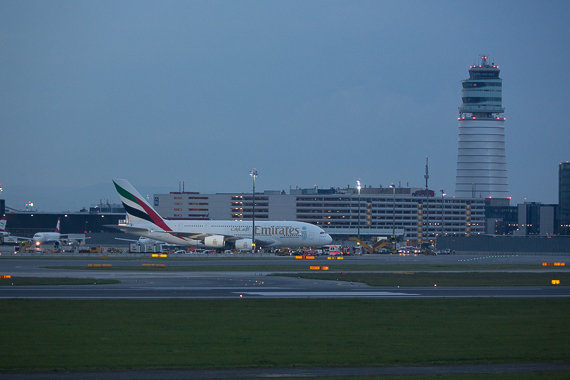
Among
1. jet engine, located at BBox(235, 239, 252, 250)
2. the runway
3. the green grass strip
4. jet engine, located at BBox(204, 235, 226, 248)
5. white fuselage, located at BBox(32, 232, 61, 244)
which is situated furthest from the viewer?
white fuselage, located at BBox(32, 232, 61, 244)

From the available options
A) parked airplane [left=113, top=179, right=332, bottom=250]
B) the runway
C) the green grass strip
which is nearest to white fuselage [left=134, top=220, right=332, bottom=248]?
parked airplane [left=113, top=179, right=332, bottom=250]

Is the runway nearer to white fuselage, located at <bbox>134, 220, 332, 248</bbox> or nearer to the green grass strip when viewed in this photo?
the green grass strip

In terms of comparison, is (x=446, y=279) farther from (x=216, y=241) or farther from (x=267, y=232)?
(x=267, y=232)

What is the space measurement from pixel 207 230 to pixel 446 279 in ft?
191

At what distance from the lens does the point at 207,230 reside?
105312 mm

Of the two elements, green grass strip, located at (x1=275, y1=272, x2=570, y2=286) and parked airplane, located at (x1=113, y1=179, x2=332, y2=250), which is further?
parked airplane, located at (x1=113, y1=179, x2=332, y2=250)
